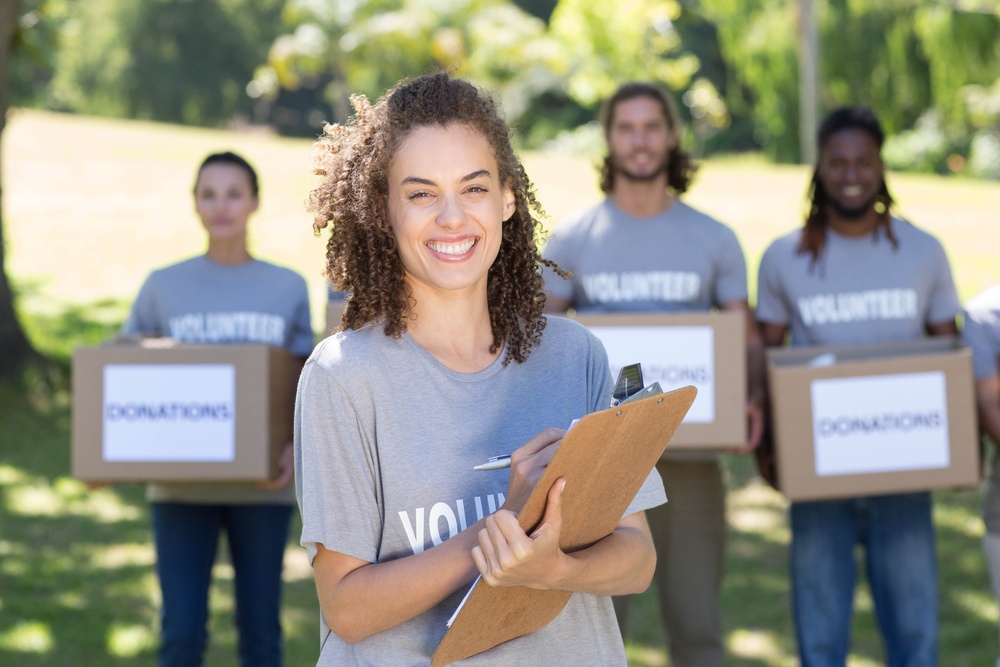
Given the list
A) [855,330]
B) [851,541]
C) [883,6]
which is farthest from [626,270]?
[883,6]

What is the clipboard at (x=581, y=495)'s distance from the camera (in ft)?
4.95

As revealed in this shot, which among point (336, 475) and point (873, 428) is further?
point (873, 428)

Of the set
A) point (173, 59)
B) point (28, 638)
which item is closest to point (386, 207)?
point (28, 638)

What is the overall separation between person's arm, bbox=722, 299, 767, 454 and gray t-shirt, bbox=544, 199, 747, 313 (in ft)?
0.21

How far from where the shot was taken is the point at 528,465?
1.55m

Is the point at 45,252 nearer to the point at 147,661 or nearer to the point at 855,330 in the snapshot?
the point at 147,661

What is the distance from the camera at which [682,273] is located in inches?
141

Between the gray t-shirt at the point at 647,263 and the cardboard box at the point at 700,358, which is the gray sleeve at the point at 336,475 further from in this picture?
the gray t-shirt at the point at 647,263

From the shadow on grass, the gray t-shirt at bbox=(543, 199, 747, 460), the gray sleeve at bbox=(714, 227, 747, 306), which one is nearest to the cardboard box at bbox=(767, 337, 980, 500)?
the gray t-shirt at bbox=(543, 199, 747, 460)

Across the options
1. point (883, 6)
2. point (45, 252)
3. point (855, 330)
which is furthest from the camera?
point (883, 6)

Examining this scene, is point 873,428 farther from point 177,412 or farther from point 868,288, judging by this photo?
point 177,412

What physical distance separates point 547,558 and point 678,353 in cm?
190

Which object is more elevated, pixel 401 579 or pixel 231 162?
pixel 231 162

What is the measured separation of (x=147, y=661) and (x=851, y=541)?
2.56 meters
